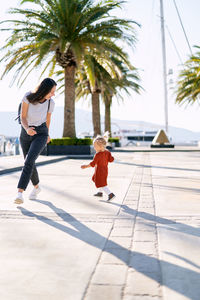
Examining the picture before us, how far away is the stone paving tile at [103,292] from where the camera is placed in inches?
82.3

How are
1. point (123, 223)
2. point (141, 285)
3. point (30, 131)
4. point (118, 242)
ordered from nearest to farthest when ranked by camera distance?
point (141, 285) → point (118, 242) → point (123, 223) → point (30, 131)

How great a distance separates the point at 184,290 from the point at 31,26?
18.2 meters

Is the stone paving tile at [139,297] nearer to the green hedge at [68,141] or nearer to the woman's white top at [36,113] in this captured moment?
the woman's white top at [36,113]

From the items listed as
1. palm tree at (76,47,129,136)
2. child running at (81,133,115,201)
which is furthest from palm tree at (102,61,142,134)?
child running at (81,133,115,201)

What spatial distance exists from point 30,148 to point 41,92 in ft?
2.52

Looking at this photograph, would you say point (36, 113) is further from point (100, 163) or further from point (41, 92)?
point (100, 163)

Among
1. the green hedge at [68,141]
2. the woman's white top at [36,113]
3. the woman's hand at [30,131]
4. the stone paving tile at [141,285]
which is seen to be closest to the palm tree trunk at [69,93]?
the green hedge at [68,141]

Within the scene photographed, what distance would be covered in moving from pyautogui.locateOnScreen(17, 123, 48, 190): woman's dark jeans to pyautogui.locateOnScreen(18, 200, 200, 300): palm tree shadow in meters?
1.02

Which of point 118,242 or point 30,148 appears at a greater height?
point 30,148

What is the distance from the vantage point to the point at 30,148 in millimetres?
5102

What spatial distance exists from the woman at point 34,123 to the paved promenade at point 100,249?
0.43 metres

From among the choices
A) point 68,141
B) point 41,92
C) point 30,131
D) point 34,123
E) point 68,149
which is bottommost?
point 68,149

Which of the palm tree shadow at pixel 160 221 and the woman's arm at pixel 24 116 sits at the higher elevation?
the woman's arm at pixel 24 116

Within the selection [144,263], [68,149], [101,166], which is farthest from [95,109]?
[144,263]
